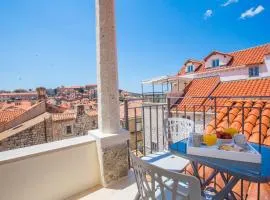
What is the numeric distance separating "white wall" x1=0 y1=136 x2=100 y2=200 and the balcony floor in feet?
0.30

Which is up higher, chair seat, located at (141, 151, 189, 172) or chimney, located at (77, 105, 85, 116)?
chair seat, located at (141, 151, 189, 172)

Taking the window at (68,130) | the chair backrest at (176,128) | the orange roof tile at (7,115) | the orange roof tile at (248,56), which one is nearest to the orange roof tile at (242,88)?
the orange roof tile at (248,56)

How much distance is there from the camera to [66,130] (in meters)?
12.4

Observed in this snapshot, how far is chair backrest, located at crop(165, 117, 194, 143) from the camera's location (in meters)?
2.03

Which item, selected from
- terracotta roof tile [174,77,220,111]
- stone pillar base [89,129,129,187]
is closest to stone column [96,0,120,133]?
stone pillar base [89,129,129,187]

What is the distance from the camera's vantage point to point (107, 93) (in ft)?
7.03

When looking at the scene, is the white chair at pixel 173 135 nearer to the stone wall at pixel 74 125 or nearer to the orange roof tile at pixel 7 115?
the stone wall at pixel 74 125

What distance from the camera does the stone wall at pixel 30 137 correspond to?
9234 mm

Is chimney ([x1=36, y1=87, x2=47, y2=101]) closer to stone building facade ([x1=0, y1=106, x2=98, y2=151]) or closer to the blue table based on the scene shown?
stone building facade ([x1=0, y1=106, x2=98, y2=151])

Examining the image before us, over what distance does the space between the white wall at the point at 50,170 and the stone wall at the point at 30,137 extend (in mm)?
9201

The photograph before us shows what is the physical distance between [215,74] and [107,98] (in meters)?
14.0

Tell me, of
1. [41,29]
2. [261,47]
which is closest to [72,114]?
[41,29]

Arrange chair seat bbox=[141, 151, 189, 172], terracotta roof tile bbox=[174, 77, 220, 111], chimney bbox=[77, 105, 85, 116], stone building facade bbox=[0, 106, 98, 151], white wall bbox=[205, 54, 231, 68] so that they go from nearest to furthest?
chair seat bbox=[141, 151, 189, 172]
stone building facade bbox=[0, 106, 98, 151]
terracotta roof tile bbox=[174, 77, 220, 111]
chimney bbox=[77, 105, 85, 116]
white wall bbox=[205, 54, 231, 68]

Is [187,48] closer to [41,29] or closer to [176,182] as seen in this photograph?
[41,29]
